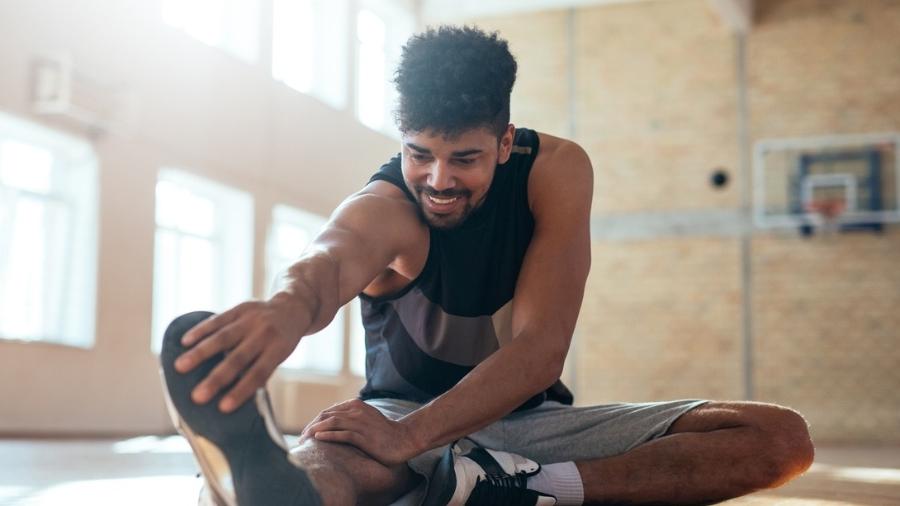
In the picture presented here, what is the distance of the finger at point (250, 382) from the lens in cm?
159

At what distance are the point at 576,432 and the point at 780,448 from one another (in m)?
0.44

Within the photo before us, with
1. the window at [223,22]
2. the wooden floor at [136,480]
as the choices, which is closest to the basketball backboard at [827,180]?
the window at [223,22]

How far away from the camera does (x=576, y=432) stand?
261 centimetres

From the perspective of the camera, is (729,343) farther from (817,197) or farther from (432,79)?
(432,79)

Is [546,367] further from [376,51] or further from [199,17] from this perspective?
[376,51]

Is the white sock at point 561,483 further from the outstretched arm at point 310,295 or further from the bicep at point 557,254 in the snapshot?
the outstretched arm at point 310,295

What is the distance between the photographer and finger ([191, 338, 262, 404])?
62.3 inches

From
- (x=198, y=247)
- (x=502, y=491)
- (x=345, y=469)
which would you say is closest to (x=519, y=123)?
(x=198, y=247)

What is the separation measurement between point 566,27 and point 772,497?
1153cm

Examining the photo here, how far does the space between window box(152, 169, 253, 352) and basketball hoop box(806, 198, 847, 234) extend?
601 cm

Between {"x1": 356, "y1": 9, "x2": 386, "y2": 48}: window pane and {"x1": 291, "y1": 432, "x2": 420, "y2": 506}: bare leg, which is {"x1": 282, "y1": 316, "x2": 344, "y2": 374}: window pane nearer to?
{"x1": 356, "y1": 9, "x2": 386, "y2": 48}: window pane

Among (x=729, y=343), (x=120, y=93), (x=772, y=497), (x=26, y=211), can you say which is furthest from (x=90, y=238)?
(x=729, y=343)

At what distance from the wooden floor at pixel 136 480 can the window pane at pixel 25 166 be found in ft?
6.74

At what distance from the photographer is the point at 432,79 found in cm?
229
